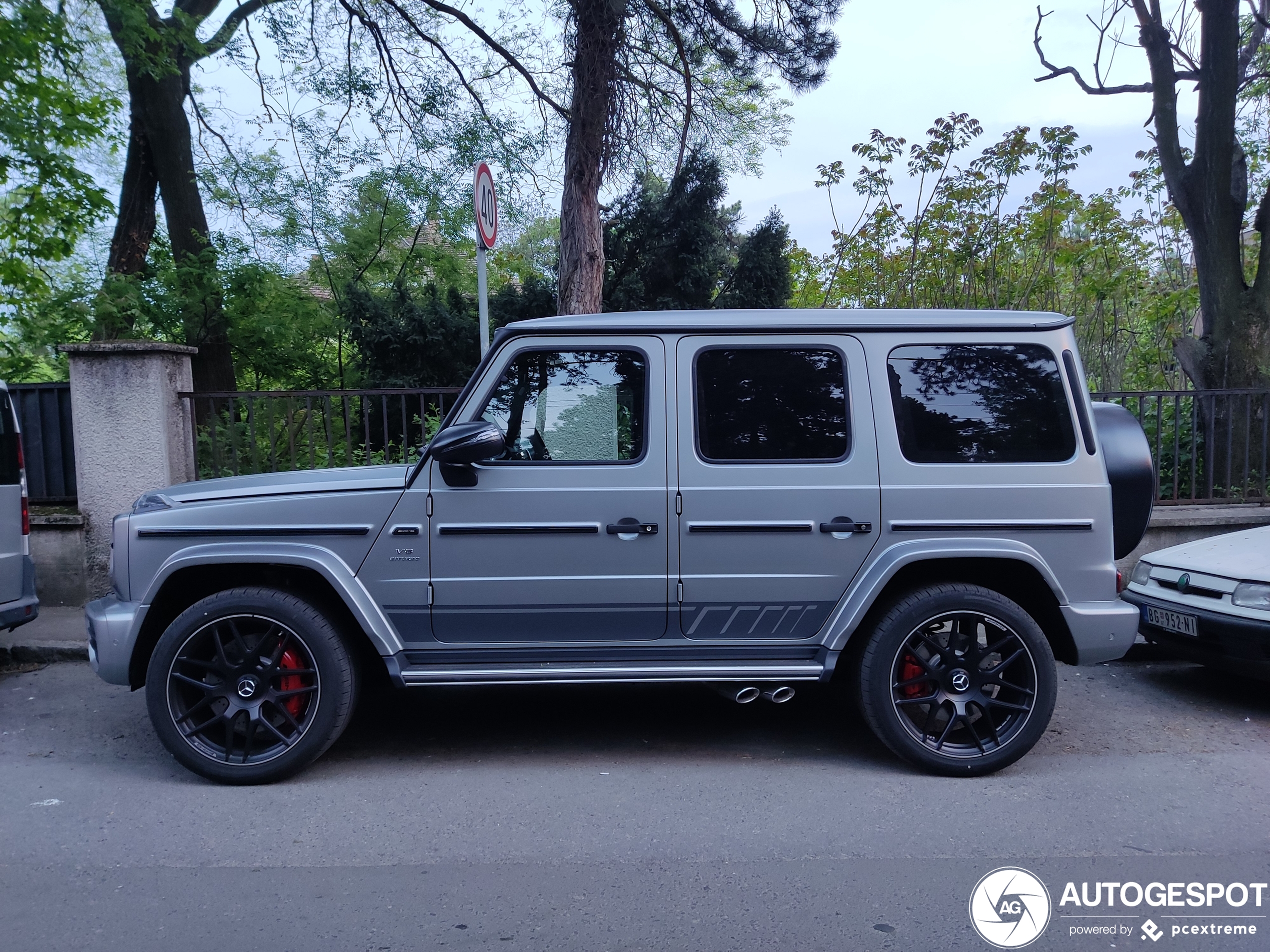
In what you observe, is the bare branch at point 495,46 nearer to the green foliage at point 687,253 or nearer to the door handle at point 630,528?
the green foliage at point 687,253

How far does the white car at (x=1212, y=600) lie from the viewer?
193 inches

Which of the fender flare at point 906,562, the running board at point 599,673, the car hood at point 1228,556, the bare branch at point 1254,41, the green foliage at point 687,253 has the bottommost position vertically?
the running board at point 599,673

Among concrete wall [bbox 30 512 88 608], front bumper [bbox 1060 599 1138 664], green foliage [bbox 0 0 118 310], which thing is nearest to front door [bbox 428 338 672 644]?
front bumper [bbox 1060 599 1138 664]

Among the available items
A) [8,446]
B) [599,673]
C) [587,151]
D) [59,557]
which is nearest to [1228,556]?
[599,673]

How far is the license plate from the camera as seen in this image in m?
5.14

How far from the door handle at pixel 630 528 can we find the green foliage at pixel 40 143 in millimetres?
6945

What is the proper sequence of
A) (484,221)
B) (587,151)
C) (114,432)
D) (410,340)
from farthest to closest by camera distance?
(410,340), (587,151), (114,432), (484,221)

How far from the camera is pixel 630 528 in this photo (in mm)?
3994

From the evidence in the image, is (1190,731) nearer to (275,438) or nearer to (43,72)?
(275,438)

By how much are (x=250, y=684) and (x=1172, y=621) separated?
5056 millimetres

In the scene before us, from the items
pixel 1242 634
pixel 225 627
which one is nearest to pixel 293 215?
pixel 225 627

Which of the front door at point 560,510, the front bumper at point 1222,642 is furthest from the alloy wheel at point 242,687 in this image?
the front bumper at point 1222,642

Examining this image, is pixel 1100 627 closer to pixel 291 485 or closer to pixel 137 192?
pixel 291 485

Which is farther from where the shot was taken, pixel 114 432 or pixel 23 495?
pixel 114 432
